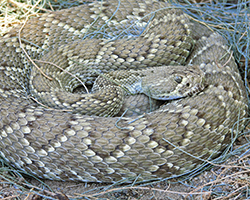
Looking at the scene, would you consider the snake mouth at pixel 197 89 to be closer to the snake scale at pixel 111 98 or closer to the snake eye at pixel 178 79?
the snake scale at pixel 111 98

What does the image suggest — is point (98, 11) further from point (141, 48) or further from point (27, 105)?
point (27, 105)

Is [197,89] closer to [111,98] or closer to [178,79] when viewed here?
[178,79]

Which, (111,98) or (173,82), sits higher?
(173,82)

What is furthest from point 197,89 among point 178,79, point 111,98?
point 111,98

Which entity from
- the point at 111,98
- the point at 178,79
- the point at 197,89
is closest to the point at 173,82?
the point at 178,79

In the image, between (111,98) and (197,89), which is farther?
(111,98)

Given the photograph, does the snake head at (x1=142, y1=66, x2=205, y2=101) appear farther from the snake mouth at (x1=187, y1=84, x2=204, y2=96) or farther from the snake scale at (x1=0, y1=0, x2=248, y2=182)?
the snake scale at (x1=0, y1=0, x2=248, y2=182)

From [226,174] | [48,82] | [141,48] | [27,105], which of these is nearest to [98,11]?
[141,48]
